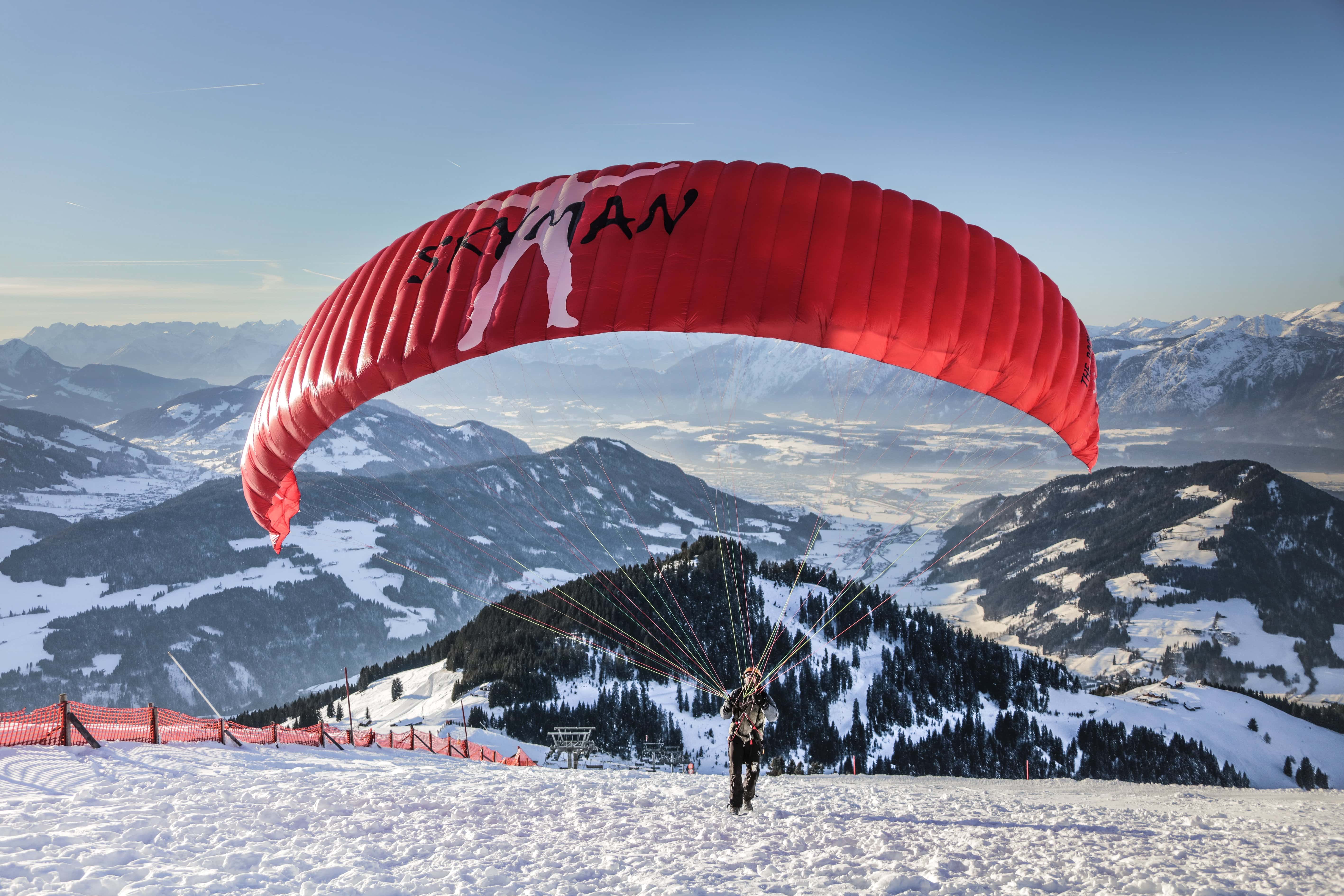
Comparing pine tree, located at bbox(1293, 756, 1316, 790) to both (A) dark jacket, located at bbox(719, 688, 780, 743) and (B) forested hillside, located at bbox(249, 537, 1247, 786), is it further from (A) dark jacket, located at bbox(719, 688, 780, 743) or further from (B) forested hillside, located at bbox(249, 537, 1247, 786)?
(A) dark jacket, located at bbox(719, 688, 780, 743)

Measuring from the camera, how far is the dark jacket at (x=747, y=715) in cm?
1105

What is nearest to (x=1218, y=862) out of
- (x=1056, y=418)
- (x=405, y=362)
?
(x=1056, y=418)

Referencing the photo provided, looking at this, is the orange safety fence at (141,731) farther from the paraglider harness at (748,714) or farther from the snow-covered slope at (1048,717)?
the snow-covered slope at (1048,717)

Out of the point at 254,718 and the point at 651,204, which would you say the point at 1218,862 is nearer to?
the point at 651,204

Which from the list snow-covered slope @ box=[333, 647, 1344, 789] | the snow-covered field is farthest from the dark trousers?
snow-covered slope @ box=[333, 647, 1344, 789]

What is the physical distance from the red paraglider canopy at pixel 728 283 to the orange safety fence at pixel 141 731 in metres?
7.80

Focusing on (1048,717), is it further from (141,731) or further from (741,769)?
(141,731)

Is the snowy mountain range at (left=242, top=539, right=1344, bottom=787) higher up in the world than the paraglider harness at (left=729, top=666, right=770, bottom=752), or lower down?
lower down

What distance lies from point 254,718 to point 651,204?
137663 millimetres

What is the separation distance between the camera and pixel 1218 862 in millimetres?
9125

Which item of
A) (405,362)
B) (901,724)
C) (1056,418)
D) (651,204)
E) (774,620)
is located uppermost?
(651,204)

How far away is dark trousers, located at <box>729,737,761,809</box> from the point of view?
1101 cm


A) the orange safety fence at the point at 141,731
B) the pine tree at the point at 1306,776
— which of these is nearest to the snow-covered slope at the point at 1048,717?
the pine tree at the point at 1306,776

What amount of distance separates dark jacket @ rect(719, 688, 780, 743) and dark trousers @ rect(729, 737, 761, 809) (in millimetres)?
90
